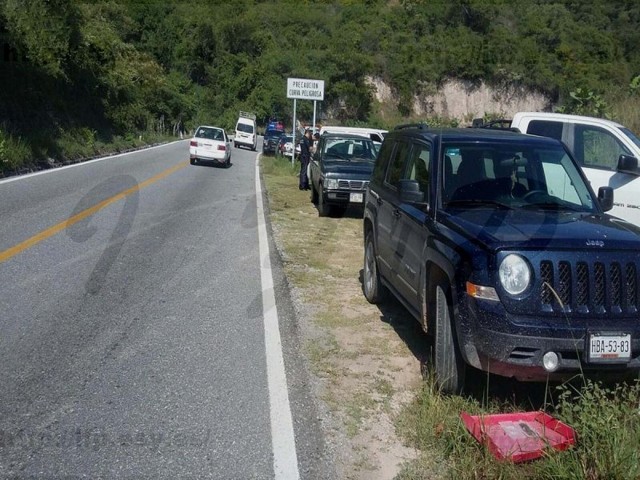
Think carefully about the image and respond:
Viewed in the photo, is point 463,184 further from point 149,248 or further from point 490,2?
point 490,2

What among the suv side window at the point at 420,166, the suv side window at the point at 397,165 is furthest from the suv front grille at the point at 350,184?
the suv side window at the point at 420,166

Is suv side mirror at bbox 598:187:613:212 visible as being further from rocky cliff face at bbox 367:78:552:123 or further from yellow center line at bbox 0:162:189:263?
rocky cliff face at bbox 367:78:552:123

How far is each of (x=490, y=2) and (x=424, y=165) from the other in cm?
8727

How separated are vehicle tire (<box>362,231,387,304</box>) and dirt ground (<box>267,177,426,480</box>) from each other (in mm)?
124

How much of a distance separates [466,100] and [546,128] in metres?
69.3

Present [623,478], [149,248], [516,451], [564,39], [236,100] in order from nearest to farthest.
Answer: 1. [623,478]
2. [516,451]
3. [149,248]
4. [564,39]
5. [236,100]

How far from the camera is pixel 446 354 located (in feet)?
17.7

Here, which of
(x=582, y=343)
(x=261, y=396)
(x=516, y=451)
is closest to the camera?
(x=516, y=451)

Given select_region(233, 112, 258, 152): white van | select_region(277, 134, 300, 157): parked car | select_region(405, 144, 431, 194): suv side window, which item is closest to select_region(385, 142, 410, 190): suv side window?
select_region(405, 144, 431, 194): suv side window

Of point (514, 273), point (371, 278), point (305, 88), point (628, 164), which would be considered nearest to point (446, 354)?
point (514, 273)

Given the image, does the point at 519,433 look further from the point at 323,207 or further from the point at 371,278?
the point at 323,207

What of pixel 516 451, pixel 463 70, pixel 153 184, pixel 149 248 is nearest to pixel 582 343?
pixel 516 451

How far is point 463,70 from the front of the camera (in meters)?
77.2

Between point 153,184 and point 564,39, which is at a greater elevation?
point 564,39
